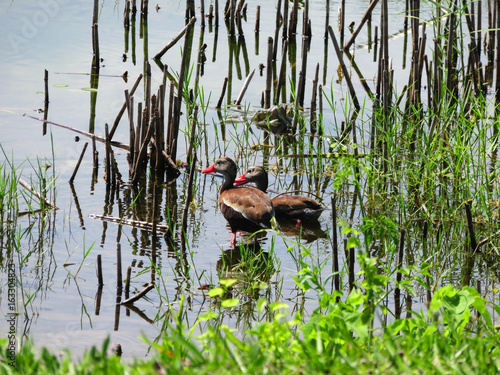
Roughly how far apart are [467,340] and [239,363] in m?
1.20

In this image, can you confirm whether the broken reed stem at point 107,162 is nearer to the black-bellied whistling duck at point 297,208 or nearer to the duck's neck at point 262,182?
the duck's neck at point 262,182

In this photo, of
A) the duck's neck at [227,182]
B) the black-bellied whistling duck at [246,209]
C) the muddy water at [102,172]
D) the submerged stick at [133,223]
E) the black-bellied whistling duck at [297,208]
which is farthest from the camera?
the duck's neck at [227,182]

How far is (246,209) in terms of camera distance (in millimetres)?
6246

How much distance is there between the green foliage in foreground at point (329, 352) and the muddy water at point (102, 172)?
998mm

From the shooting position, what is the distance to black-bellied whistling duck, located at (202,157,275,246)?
620 cm

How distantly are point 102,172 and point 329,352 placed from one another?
496 cm

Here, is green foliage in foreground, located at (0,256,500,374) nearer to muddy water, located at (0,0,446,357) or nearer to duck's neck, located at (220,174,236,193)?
muddy water, located at (0,0,446,357)

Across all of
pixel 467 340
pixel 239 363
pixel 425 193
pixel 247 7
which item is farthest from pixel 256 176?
pixel 247 7

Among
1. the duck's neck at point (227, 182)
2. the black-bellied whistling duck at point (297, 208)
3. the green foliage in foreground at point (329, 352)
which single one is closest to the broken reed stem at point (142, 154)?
the duck's neck at point (227, 182)

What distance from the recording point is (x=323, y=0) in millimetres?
17234

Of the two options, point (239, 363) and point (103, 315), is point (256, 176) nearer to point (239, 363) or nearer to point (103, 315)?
point (103, 315)

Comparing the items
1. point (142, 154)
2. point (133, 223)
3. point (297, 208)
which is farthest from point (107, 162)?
point (297, 208)

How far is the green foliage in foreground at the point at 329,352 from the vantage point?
2.54 m

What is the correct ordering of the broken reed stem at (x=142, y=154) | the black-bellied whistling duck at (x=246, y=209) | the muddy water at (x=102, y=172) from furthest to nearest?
the broken reed stem at (x=142, y=154) → the black-bellied whistling duck at (x=246, y=209) → the muddy water at (x=102, y=172)
